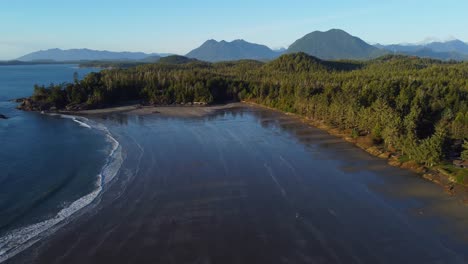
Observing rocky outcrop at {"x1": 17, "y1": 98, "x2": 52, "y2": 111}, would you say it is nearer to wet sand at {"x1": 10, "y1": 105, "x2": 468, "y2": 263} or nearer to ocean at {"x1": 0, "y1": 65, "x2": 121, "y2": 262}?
ocean at {"x1": 0, "y1": 65, "x2": 121, "y2": 262}

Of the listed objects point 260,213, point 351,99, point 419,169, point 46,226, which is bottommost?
point 260,213

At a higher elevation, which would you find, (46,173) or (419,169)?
(46,173)

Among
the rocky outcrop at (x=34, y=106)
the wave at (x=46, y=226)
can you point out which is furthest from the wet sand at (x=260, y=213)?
the rocky outcrop at (x=34, y=106)

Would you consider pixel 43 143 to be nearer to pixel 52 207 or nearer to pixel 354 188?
pixel 52 207

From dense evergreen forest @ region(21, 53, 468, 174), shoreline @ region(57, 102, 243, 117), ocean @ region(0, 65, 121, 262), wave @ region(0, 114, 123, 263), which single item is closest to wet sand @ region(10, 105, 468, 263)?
wave @ region(0, 114, 123, 263)

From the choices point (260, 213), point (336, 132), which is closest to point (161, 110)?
point (336, 132)

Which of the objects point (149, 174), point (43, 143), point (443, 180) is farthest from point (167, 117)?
point (443, 180)

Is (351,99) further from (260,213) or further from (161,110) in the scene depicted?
(161,110)
